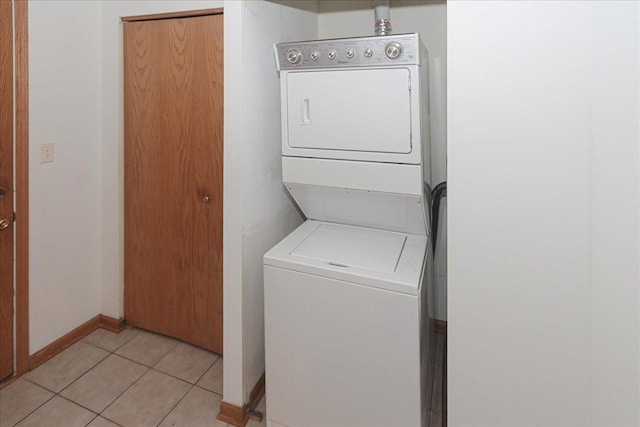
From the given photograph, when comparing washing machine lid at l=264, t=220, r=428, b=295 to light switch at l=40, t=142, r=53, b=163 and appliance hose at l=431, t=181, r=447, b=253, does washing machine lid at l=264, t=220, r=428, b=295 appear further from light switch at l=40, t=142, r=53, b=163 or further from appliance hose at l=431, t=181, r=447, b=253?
light switch at l=40, t=142, r=53, b=163

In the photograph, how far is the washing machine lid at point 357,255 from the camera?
4.70ft

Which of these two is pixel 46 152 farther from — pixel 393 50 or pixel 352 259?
pixel 393 50

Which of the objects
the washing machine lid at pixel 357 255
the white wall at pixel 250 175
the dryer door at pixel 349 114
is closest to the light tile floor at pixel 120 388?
the white wall at pixel 250 175

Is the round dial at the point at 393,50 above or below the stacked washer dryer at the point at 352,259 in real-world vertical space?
above

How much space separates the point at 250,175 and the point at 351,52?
0.66 metres

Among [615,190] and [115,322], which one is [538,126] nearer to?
[615,190]

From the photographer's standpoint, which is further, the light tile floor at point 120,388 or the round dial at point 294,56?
the light tile floor at point 120,388

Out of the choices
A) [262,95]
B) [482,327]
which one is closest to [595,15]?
[482,327]

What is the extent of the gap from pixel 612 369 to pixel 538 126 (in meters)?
0.70

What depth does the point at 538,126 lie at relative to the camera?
1.05 metres

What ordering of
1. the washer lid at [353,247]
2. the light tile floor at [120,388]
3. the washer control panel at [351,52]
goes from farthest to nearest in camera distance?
the light tile floor at [120,388] → the washer lid at [353,247] → the washer control panel at [351,52]

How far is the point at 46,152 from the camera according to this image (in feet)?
6.88

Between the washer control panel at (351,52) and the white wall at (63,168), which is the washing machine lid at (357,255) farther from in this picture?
the white wall at (63,168)

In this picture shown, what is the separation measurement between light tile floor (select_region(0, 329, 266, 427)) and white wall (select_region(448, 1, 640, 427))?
48.0 inches
